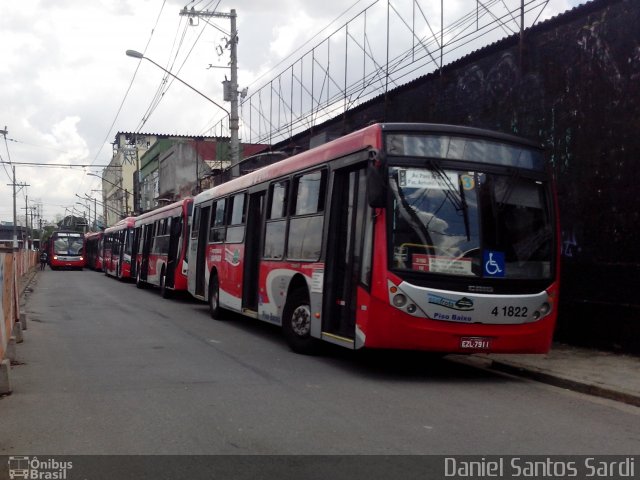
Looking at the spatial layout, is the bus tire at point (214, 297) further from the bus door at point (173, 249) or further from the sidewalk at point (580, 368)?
the sidewalk at point (580, 368)

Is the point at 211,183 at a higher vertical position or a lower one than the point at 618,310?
higher

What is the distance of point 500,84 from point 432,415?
308 inches

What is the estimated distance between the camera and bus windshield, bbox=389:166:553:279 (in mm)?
8180

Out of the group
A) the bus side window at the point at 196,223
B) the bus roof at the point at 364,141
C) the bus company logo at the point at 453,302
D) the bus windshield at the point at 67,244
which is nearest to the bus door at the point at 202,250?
the bus side window at the point at 196,223

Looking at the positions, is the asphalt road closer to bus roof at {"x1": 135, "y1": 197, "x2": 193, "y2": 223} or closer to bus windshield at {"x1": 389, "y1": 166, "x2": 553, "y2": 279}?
bus windshield at {"x1": 389, "y1": 166, "x2": 553, "y2": 279}

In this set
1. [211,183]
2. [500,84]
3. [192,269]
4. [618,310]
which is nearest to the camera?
[618,310]

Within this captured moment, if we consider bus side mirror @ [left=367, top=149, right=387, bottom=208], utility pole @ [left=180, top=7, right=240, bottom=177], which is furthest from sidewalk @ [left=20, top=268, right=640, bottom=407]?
utility pole @ [left=180, top=7, right=240, bottom=177]

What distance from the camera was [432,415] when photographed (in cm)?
678

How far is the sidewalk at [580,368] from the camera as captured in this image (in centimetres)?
797

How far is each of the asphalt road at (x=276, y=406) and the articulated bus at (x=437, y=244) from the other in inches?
27.8

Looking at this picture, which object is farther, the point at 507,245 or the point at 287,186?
the point at 287,186
